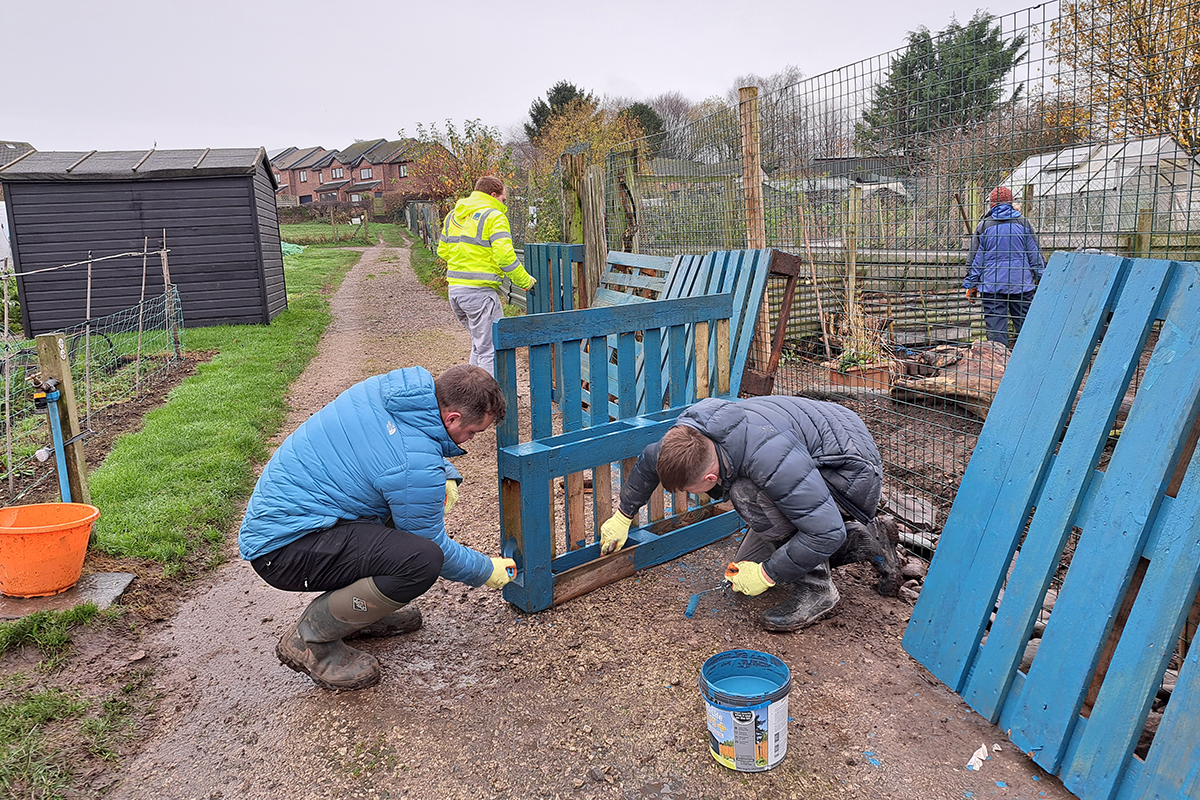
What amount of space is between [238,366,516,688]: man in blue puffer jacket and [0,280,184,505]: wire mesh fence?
7.13 feet

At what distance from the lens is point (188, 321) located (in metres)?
13.1

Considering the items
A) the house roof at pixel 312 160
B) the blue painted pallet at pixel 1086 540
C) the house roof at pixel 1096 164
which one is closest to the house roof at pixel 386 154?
the house roof at pixel 312 160

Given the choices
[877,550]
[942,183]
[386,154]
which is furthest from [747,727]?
[386,154]

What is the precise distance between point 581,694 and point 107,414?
Result: 639cm

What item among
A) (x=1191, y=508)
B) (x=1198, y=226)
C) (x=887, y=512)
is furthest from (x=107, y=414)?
(x=1198, y=226)

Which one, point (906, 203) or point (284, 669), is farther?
point (906, 203)

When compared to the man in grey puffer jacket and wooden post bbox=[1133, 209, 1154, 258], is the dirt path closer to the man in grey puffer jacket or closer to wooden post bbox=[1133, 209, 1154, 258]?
the man in grey puffer jacket

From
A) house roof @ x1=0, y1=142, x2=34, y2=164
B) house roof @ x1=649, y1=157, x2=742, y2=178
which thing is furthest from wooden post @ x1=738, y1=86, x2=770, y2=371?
house roof @ x1=0, y1=142, x2=34, y2=164

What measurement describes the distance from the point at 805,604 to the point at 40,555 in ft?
11.3

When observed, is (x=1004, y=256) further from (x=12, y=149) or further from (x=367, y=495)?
(x=12, y=149)

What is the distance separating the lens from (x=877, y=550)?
361cm

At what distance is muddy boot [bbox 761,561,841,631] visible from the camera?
3.35m

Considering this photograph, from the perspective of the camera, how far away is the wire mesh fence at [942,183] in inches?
150

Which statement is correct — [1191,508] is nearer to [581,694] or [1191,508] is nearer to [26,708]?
→ [581,694]
